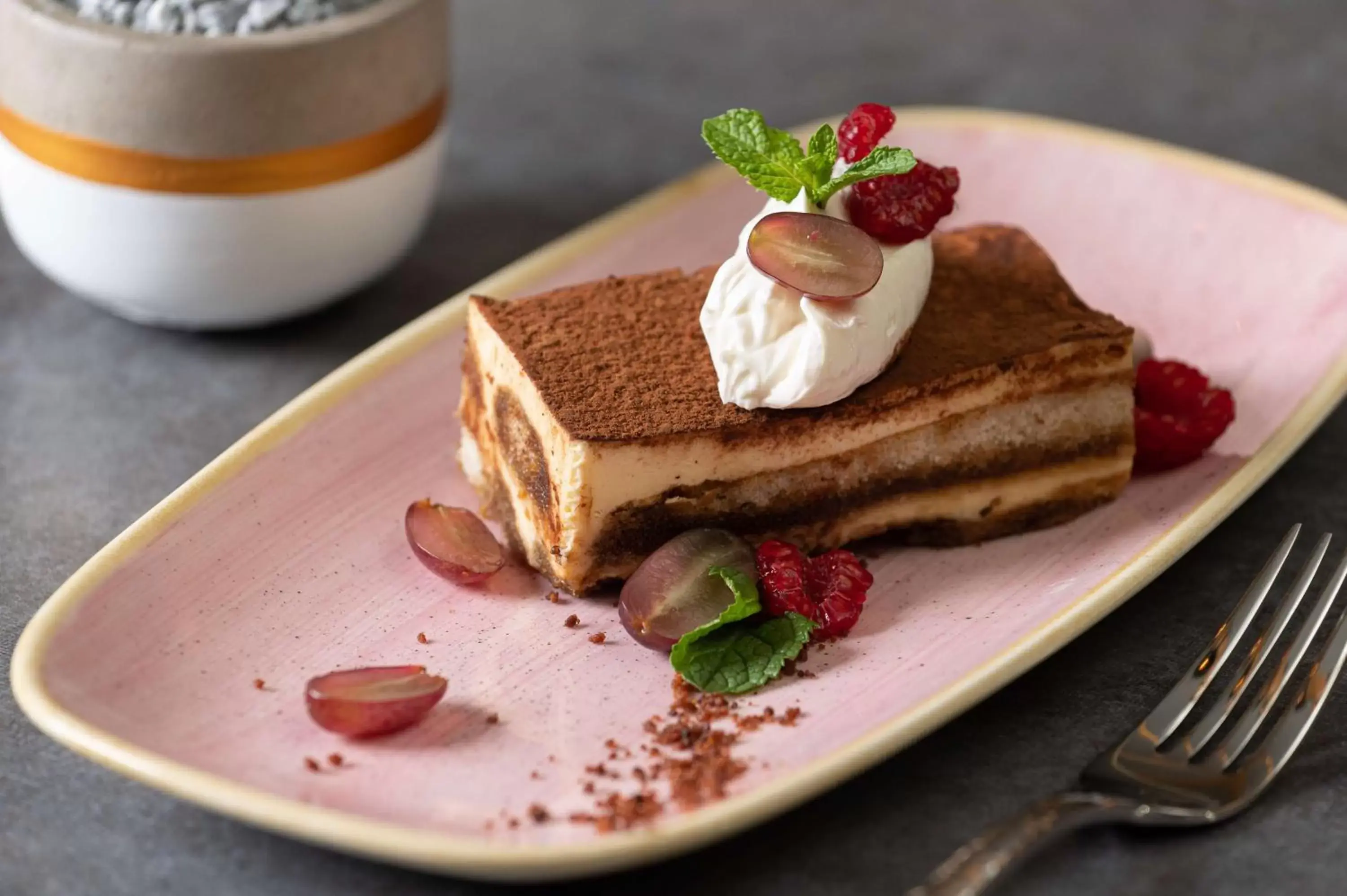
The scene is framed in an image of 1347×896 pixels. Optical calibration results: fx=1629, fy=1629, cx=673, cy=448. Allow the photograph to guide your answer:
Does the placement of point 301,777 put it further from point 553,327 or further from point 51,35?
point 51,35

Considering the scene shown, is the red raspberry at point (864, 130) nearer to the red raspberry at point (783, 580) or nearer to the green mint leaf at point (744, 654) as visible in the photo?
the red raspberry at point (783, 580)

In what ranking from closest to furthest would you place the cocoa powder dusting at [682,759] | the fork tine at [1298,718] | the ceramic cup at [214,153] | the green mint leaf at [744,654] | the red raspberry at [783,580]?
1. the cocoa powder dusting at [682,759]
2. the fork tine at [1298,718]
3. the green mint leaf at [744,654]
4. the red raspberry at [783,580]
5. the ceramic cup at [214,153]

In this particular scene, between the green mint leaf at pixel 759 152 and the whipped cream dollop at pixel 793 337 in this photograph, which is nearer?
the whipped cream dollop at pixel 793 337

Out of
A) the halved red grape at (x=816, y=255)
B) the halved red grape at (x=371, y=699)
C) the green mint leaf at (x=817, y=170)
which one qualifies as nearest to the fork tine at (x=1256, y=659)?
the halved red grape at (x=816, y=255)

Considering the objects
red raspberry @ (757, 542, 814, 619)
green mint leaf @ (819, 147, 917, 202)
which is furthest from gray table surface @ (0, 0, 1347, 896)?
green mint leaf @ (819, 147, 917, 202)

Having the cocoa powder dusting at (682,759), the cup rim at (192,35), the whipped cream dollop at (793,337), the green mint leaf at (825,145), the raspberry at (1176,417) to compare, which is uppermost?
the green mint leaf at (825,145)

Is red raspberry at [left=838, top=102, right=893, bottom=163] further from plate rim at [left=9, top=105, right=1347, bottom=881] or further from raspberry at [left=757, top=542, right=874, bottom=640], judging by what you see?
plate rim at [left=9, top=105, right=1347, bottom=881]

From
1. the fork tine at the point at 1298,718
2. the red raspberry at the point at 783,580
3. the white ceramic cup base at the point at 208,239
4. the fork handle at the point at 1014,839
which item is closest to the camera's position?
the fork handle at the point at 1014,839
